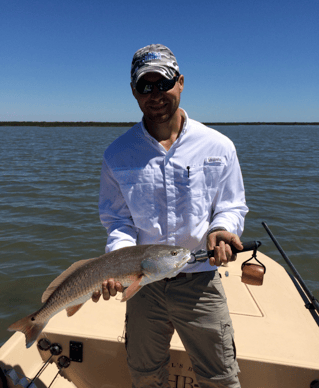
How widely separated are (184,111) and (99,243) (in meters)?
6.32

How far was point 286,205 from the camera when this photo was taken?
11836mm

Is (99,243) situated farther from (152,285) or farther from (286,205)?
(286,205)

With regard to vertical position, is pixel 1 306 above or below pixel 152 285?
below

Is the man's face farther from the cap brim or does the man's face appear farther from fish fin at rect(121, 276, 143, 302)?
fish fin at rect(121, 276, 143, 302)

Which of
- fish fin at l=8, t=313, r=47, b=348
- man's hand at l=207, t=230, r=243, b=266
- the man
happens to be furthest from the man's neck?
fish fin at l=8, t=313, r=47, b=348

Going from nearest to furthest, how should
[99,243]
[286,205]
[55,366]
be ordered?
[55,366], [99,243], [286,205]

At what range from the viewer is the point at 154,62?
2.44 m

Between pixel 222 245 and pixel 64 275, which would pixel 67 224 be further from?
pixel 222 245

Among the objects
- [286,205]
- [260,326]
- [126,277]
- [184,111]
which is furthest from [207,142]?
[286,205]

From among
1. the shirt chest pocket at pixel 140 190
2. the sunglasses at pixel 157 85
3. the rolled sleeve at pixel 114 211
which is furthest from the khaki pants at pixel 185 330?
the sunglasses at pixel 157 85

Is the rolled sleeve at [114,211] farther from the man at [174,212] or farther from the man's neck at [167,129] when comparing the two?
the man's neck at [167,129]

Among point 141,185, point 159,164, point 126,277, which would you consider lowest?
point 126,277

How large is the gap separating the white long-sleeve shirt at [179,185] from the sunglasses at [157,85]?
33cm

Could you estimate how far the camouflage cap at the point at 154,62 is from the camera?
2.43 meters
